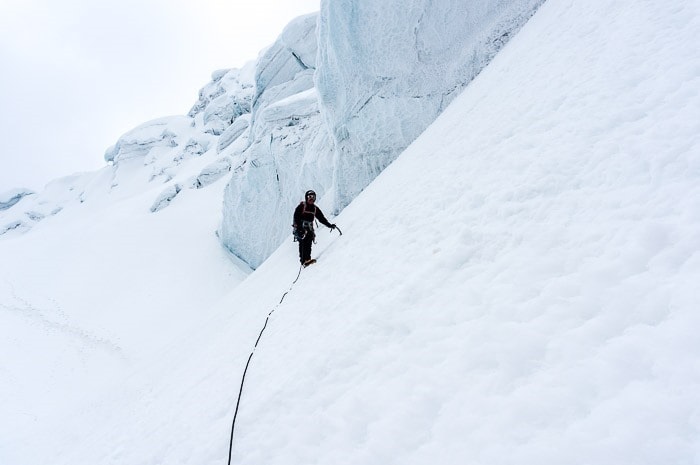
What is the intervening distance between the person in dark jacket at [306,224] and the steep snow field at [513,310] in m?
1.23

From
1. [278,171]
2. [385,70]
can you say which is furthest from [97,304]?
[385,70]

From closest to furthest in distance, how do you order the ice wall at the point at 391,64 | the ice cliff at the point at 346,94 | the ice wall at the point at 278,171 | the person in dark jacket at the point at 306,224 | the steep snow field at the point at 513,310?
the steep snow field at the point at 513,310, the person in dark jacket at the point at 306,224, the ice wall at the point at 391,64, the ice cliff at the point at 346,94, the ice wall at the point at 278,171

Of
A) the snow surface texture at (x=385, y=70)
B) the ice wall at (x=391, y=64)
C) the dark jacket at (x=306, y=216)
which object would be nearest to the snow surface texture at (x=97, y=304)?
the dark jacket at (x=306, y=216)

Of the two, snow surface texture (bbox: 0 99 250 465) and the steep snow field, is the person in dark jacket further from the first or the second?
snow surface texture (bbox: 0 99 250 465)

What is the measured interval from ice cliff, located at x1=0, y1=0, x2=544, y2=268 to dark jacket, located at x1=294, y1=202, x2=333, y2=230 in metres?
3.76

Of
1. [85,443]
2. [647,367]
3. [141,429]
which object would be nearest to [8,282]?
[85,443]

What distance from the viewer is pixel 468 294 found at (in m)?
3.56

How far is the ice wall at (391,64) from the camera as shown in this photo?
35.6 feet

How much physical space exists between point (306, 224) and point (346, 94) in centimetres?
561

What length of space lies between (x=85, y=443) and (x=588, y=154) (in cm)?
1016

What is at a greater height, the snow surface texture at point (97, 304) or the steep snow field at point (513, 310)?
the snow surface texture at point (97, 304)

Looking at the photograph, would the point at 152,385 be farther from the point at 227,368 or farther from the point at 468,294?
the point at 468,294

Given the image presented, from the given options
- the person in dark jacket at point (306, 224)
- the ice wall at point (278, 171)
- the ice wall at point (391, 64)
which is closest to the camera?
the person in dark jacket at point (306, 224)

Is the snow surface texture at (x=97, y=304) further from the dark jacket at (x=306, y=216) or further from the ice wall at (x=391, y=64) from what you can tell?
the ice wall at (x=391, y=64)
